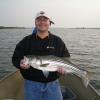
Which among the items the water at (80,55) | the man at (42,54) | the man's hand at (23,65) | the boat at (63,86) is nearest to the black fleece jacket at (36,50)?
the man at (42,54)

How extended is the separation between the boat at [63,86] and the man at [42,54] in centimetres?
249

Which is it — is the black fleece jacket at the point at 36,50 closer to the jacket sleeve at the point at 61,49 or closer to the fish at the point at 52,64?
the jacket sleeve at the point at 61,49

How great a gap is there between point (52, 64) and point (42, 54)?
1.09 feet

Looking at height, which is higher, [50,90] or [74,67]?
[74,67]

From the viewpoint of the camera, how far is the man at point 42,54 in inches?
205

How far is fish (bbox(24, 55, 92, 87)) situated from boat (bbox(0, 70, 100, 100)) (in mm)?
2243

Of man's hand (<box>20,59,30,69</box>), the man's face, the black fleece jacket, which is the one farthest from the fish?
the man's face

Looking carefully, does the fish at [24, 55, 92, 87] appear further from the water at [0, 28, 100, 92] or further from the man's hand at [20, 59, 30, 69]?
the water at [0, 28, 100, 92]

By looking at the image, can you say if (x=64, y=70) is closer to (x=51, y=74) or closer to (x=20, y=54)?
(x=51, y=74)

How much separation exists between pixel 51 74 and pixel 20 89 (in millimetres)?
4345

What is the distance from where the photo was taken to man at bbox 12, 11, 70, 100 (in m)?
5.22

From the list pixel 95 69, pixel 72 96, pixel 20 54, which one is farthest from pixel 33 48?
pixel 95 69

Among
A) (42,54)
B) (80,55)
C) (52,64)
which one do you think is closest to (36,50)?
(42,54)

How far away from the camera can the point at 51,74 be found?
526 cm
